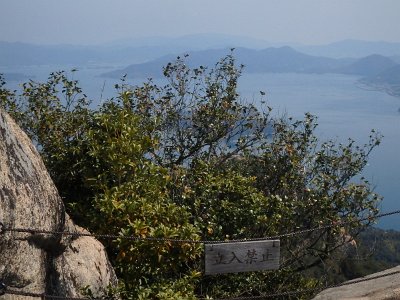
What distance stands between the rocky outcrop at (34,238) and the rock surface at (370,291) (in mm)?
2667

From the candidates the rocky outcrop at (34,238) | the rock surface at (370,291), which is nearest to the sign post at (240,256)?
the rock surface at (370,291)

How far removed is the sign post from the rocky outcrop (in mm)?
1613

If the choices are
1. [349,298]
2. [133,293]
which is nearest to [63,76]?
[133,293]

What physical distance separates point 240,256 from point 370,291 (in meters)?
1.56

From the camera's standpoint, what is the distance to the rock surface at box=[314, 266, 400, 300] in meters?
5.19

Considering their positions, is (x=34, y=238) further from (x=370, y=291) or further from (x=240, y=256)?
(x=370, y=291)

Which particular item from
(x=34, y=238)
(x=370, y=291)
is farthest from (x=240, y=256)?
(x=34, y=238)

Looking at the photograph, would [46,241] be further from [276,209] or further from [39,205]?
[276,209]

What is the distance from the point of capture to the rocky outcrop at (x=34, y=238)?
4523 mm

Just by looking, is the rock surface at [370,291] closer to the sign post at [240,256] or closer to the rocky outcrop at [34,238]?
the sign post at [240,256]

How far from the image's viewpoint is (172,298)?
6.22 meters

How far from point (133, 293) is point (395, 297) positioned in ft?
9.99

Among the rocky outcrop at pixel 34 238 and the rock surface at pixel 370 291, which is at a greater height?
the rocky outcrop at pixel 34 238

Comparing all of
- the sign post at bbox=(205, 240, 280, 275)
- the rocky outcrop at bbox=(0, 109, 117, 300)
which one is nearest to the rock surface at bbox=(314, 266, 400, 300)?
the sign post at bbox=(205, 240, 280, 275)
